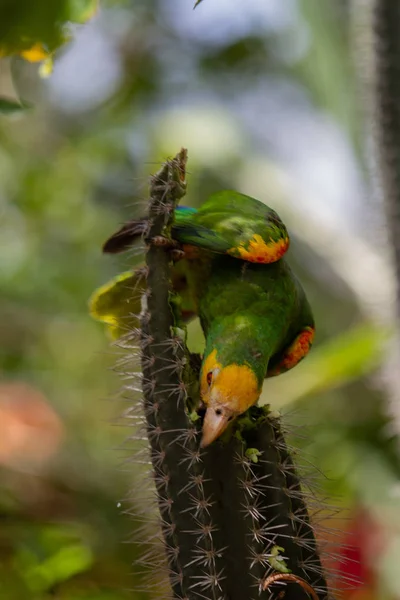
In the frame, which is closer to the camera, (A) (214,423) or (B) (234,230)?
(A) (214,423)

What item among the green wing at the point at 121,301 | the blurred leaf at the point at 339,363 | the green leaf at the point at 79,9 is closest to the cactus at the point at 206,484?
the green wing at the point at 121,301

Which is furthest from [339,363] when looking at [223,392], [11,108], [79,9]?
[79,9]

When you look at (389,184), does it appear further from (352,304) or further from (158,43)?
(158,43)

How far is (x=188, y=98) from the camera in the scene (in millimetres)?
4480

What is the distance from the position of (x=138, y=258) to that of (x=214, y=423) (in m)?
1.07

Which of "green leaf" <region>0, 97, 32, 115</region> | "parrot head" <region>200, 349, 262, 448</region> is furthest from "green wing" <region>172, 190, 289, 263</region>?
"green leaf" <region>0, 97, 32, 115</region>

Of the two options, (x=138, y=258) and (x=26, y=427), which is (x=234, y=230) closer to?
(x=138, y=258)

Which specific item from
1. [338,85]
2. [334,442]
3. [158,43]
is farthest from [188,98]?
[334,442]

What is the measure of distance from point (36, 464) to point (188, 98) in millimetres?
2827

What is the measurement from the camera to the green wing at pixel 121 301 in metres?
1.03

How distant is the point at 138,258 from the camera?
187cm

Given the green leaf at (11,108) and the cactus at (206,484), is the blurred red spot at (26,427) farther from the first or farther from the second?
the green leaf at (11,108)

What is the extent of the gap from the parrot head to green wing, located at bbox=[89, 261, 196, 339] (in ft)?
0.49

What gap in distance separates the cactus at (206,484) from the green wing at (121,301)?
108 millimetres
